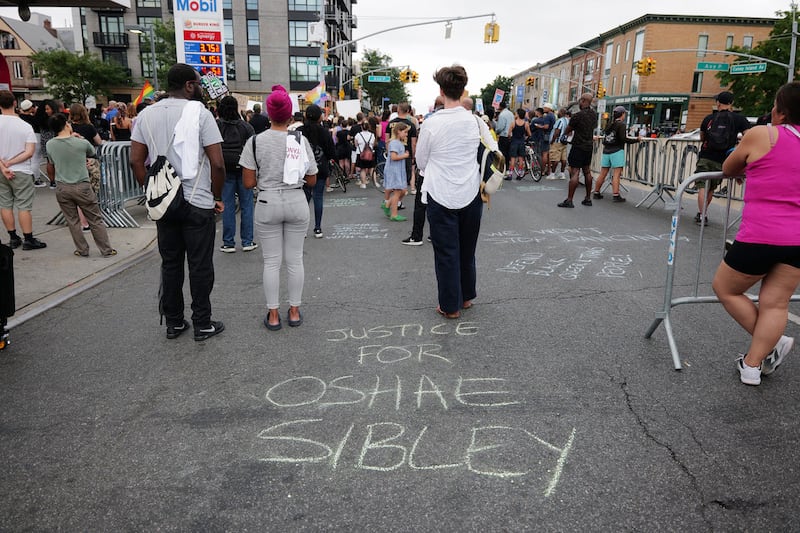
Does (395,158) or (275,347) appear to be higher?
(395,158)

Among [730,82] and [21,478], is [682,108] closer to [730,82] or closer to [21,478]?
[730,82]

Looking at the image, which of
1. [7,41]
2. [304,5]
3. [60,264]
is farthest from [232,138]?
[7,41]

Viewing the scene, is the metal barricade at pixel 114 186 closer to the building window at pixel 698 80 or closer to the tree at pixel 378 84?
the building window at pixel 698 80

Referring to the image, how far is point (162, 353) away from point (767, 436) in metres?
3.94

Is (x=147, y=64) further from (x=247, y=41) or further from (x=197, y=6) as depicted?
(x=197, y=6)

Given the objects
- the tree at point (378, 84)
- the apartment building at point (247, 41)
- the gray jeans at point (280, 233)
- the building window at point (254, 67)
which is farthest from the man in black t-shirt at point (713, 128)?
the tree at point (378, 84)

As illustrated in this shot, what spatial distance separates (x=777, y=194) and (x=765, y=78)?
5363 centimetres

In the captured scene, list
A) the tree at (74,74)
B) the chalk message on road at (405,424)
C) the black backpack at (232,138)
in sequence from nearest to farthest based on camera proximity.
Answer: the chalk message on road at (405,424)
the black backpack at (232,138)
the tree at (74,74)

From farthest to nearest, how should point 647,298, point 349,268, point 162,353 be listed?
point 349,268 → point 647,298 → point 162,353

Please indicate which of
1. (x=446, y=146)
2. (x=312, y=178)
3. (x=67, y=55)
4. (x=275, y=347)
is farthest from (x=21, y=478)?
(x=67, y=55)

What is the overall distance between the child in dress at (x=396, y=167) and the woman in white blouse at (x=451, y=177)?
4.58 meters

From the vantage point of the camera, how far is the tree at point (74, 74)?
168ft

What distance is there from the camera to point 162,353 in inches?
172

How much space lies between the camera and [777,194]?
131 inches
